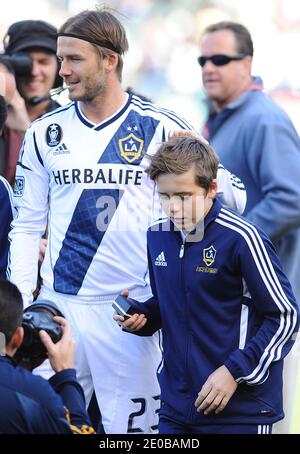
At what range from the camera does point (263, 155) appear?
243 inches

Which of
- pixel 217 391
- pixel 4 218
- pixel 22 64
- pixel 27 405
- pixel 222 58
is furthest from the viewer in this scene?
pixel 222 58

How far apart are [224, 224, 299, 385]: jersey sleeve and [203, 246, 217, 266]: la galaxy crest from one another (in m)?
0.12

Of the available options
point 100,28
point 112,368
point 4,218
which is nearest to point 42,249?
point 4,218

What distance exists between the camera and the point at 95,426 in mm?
5020

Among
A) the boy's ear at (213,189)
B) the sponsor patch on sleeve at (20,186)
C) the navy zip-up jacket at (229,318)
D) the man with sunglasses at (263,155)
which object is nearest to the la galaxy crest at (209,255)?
the navy zip-up jacket at (229,318)

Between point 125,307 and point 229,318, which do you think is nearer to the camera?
point 229,318

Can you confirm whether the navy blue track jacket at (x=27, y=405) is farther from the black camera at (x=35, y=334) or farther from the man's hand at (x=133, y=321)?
the man's hand at (x=133, y=321)

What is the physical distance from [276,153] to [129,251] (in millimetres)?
1618

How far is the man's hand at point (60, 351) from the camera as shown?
145 inches

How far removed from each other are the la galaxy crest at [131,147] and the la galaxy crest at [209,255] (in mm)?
758

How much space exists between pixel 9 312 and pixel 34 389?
1.05 feet

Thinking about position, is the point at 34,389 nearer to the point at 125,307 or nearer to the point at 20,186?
the point at 125,307

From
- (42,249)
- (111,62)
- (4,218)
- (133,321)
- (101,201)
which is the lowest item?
(133,321)
